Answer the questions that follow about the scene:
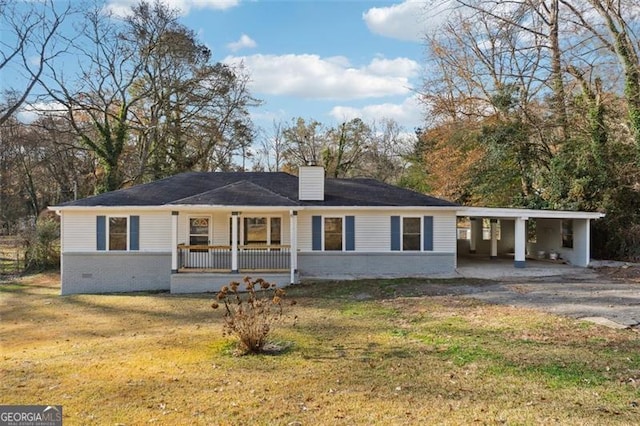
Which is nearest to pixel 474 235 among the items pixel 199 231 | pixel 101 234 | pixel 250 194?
pixel 250 194

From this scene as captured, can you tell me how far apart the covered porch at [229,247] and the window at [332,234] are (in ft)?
4.49

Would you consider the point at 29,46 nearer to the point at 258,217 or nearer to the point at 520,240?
the point at 258,217

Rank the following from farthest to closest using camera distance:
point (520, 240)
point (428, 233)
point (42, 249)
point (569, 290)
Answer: point (42, 249) < point (520, 240) < point (428, 233) < point (569, 290)

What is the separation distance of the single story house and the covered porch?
0.11 ft

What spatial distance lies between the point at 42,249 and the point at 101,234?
8592 mm

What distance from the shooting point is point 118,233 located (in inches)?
597

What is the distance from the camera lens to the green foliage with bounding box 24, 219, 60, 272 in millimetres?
21109

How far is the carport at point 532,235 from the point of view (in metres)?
16.1

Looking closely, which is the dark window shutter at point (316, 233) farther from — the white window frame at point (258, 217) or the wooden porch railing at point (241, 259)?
the white window frame at point (258, 217)

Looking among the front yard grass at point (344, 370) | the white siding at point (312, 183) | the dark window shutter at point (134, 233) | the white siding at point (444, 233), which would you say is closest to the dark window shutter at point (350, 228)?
the white siding at point (312, 183)

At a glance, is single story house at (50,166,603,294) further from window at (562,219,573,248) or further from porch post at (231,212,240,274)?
window at (562,219,573,248)

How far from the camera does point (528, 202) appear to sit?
853 inches

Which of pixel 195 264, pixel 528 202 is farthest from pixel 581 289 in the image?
pixel 195 264

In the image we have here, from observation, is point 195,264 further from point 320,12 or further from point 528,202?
point 528,202
